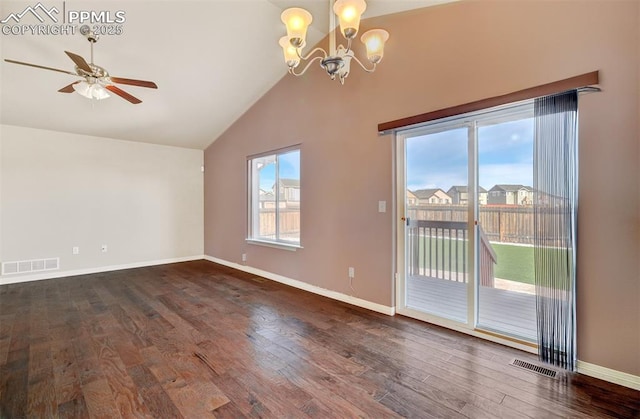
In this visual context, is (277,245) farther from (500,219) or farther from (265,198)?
(500,219)

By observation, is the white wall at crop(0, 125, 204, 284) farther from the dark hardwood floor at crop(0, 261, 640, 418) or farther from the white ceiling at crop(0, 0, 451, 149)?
the dark hardwood floor at crop(0, 261, 640, 418)

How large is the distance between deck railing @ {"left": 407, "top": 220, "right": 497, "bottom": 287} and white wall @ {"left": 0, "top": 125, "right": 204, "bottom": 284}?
4981mm

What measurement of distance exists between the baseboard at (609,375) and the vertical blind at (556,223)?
0.07m

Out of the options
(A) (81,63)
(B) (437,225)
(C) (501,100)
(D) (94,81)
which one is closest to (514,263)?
(B) (437,225)

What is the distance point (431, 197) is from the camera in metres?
2.88

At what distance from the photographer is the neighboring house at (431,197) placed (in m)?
2.79

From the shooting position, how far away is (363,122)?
10.7 feet

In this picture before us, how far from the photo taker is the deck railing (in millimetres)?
2586

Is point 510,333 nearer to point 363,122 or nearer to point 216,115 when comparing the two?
point 363,122

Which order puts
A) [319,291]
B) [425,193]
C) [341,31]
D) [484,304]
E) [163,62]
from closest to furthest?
[341,31] → [484,304] → [425,193] → [163,62] → [319,291]

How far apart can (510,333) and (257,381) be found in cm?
211

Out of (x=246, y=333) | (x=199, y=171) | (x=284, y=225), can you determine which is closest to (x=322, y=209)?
(x=284, y=225)

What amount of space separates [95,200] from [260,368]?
4.85 metres

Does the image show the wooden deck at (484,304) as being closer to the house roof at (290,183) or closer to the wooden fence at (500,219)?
the wooden fence at (500,219)
